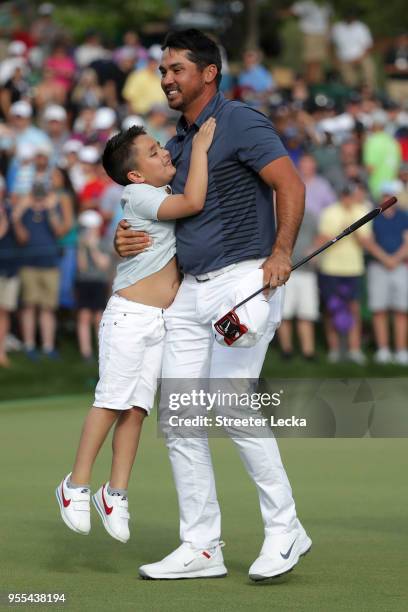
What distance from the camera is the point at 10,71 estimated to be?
65.4 ft

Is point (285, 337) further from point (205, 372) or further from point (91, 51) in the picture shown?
point (205, 372)

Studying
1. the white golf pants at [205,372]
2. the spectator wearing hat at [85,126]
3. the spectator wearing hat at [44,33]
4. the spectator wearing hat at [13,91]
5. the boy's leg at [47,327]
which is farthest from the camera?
the spectator wearing hat at [44,33]

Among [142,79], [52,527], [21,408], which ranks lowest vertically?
[21,408]

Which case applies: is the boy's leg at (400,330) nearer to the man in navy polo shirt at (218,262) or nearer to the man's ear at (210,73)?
the man in navy polo shirt at (218,262)

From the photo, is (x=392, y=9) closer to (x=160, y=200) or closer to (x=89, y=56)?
(x=89, y=56)

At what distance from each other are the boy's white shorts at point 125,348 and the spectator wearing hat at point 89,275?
8.63 m

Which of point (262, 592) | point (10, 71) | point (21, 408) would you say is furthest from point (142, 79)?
point (262, 592)

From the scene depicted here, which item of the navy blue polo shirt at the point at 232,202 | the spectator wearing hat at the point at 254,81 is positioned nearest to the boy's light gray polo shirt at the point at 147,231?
the navy blue polo shirt at the point at 232,202

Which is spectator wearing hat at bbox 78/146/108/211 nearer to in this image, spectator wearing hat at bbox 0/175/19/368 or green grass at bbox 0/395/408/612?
spectator wearing hat at bbox 0/175/19/368

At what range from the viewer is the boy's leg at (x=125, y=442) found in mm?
6766

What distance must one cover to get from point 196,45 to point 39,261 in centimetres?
886

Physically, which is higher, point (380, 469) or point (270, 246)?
point (270, 246)

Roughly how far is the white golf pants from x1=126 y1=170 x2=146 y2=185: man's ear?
51 centimetres

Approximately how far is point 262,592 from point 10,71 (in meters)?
14.7
